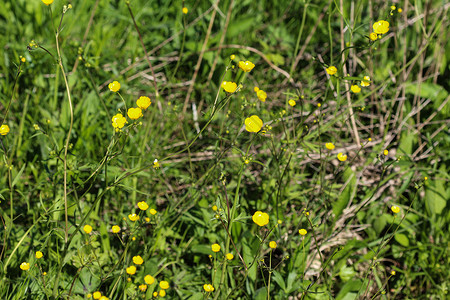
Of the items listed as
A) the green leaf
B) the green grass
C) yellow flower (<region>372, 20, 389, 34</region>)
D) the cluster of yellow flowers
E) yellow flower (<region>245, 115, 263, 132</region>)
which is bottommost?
the green leaf

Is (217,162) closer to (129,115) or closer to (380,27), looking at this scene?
(129,115)

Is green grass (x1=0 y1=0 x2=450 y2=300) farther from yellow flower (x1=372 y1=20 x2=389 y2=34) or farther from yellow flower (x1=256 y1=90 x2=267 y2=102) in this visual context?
yellow flower (x1=372 y1=20 x2=389 y2=34)

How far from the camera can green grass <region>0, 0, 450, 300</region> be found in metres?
1.75

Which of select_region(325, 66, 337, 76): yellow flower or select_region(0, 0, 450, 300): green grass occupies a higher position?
select_region(325, 66, 337, 76): yellow flower

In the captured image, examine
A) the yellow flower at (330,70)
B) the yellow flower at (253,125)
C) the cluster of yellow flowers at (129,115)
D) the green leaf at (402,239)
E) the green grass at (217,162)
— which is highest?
the yellow flower at (330,70)

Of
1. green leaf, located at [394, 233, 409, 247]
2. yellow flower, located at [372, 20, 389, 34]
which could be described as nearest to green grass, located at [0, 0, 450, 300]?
green leaf, located at [394, 233, 409, 247]

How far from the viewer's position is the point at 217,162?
5.84 ft

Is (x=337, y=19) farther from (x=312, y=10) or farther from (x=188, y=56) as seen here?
(x=188, y=56)

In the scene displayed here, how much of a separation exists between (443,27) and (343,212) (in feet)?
5.25

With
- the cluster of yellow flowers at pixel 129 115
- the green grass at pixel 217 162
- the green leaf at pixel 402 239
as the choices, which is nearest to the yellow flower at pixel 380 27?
the green grass at pixel 217 162

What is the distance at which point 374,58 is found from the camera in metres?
3.08

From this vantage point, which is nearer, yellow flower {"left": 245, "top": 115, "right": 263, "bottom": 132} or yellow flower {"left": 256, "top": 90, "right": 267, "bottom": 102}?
yellow flower {"left": 245, "top": 115, "right": 263, "bottom": 132}

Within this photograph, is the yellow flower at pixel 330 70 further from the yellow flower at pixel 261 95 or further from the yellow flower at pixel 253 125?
the yellow flower at pixel 253 125

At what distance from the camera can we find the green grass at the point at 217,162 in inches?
68.9
